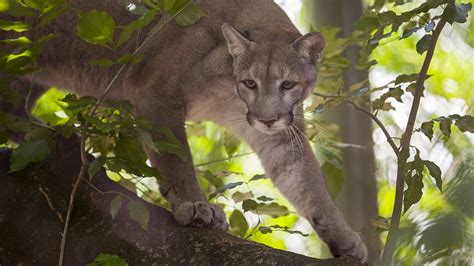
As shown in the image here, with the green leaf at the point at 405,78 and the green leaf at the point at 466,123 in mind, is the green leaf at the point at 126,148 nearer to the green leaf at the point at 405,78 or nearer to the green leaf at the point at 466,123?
the green leaf at the point at 405,78

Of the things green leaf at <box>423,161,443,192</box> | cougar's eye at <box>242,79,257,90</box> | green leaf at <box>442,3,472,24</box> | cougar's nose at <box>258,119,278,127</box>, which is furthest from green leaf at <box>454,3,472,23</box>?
cougar's eye at <box>242,79,257,90</box>

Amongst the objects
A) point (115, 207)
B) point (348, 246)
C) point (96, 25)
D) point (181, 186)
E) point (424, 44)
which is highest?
point (96, 25)

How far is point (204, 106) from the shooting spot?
4.42 metres

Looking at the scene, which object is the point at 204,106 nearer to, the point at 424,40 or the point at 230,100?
the point at 230,100

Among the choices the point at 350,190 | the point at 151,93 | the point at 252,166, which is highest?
the point at 151,93

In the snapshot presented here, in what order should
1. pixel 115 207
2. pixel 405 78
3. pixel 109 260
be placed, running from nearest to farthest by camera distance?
1. pixel 109 260
2. pixel 115 207
3. pixel 405 78

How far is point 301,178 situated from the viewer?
169 inches

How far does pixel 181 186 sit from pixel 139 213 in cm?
92

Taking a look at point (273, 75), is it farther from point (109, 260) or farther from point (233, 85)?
point (109, 260)

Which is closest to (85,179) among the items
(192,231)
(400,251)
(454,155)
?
(192,231)

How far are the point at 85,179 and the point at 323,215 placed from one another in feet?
4.20

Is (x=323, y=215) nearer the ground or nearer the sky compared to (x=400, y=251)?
nearer the ground

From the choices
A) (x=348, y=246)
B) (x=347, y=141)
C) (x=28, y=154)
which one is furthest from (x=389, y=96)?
(x=28, y=154)

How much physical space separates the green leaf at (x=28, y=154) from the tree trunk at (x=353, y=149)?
70.8 inches
